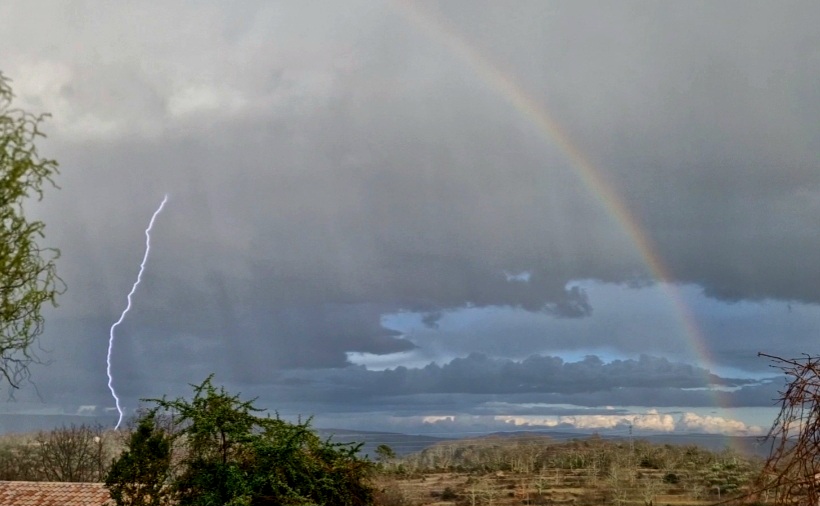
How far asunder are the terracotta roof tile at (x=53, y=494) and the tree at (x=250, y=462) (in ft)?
50.8

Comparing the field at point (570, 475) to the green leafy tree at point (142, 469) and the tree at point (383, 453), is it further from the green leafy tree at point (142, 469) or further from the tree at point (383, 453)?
the green leafy tree at point (142, 469)

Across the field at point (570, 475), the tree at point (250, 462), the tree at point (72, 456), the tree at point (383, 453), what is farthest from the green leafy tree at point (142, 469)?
the tree at point (72, 456)

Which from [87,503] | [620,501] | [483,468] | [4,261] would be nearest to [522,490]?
[620,501]

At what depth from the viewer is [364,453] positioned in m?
18.3

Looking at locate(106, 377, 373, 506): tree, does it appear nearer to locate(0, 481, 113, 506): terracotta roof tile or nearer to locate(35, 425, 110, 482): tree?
locate(0, 481, 113, 506): terracotta roof tile

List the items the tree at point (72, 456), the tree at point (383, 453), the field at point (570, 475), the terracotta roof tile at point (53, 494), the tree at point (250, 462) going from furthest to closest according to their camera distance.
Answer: the tree at point (72, 456), the field at point (570, 475), the terracotta roof tile at point (53, 494), the tree at point (383, 453), the tree at point (250, 462)

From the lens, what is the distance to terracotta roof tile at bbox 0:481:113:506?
30484 mm

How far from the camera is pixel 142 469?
60.2 feet

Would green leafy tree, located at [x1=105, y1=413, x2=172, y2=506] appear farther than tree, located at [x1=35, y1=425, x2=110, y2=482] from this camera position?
No

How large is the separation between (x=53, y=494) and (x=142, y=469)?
16326 millimetres

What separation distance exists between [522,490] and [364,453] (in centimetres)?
4110

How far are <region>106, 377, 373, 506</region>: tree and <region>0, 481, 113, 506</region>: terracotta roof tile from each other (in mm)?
15494

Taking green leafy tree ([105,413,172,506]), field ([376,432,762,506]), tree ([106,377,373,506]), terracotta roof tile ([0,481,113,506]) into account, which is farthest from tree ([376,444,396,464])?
field ([376,432,762,506])

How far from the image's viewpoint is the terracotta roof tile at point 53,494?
100 feet
